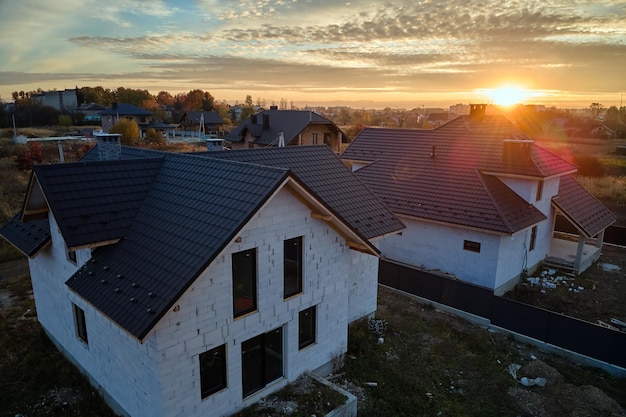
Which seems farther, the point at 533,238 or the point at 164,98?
the point at 164,98

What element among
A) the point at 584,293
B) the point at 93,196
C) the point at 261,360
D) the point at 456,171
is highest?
the point at 93,196

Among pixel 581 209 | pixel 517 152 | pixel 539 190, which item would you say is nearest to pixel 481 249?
pixel 539 190

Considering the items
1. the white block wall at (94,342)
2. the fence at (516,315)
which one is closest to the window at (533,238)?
the fence at (516,315)

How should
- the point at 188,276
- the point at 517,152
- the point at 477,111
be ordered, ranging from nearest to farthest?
1. the point at 188,276
2. the point at 517,152
3. the point at 477,111

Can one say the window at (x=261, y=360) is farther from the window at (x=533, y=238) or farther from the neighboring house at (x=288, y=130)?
the neighboring house at (x=288, y=130)

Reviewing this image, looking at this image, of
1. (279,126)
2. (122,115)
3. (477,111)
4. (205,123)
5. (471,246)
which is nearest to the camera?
(471,246)

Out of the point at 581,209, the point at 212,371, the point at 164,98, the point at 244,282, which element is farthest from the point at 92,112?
the point at 212,371

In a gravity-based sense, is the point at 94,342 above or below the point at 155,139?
below

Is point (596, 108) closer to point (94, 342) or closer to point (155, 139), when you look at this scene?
point (155, 139)
